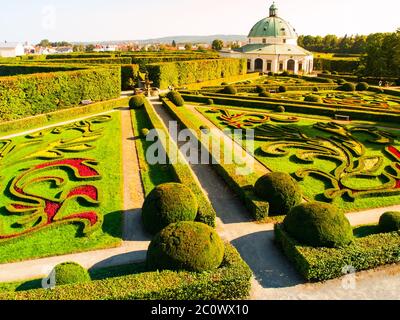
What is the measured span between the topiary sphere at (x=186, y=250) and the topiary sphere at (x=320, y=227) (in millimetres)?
3052

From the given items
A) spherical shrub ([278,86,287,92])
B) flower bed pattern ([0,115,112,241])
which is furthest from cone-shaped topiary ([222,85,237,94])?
flower bed pattern ([0,115,112,241])

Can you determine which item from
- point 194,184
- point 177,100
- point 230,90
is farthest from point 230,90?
point 194,184

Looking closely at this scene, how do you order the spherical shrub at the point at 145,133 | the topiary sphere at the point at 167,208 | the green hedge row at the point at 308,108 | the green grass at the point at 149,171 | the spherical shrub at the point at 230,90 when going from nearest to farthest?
the topiary sphere at the point at 167,208, the green grass at the point at 149,171, the spherical shrub at the point at 145,133, the green hedge row at the point at 308,108, the spherical shrub at the point at 230,90

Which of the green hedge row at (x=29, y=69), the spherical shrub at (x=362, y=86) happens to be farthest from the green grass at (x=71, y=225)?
the spherical shrub at (x=362, y=86)

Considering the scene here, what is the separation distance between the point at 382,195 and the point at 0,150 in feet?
75.5

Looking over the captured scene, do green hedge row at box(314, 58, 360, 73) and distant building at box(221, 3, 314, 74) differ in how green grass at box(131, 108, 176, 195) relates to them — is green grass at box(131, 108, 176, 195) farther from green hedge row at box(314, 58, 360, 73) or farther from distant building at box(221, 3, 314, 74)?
green hedge row at box(314, 58, 360, 73)

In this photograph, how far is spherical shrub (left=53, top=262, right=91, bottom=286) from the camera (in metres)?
9.99

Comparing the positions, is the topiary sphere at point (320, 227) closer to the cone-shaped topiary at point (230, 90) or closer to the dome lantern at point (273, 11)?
the cone-shaped topiary at point (230, 90)

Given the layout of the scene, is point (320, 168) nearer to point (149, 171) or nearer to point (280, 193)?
point (280, 193)

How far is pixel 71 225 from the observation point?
14.3m

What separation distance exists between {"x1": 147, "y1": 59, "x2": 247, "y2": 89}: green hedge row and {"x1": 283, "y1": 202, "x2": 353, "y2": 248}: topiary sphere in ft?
129

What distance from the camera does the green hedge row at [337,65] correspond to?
254ft
